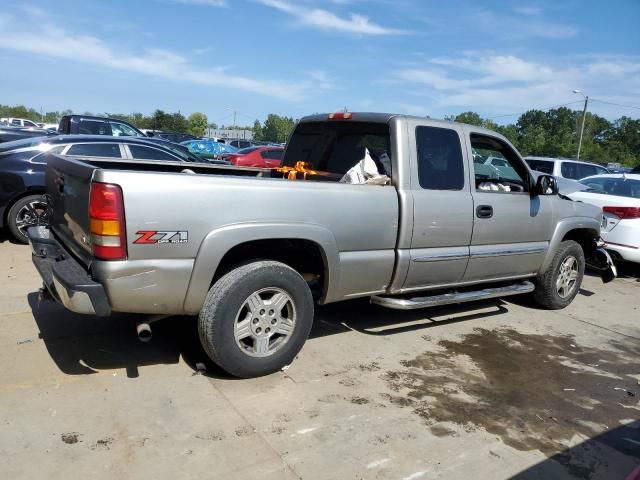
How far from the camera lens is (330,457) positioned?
305cm

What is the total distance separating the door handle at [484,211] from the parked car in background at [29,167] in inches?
170

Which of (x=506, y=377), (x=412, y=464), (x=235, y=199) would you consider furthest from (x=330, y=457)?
(x=506, y=377)

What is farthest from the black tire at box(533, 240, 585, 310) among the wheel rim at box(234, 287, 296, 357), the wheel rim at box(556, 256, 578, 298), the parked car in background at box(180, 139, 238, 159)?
the parked car in background at box(180, 139, 238, 159)

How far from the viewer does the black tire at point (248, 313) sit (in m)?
3.62

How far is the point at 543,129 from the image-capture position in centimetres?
10019

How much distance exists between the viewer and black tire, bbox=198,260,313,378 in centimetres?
362

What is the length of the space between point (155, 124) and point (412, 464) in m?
71.0

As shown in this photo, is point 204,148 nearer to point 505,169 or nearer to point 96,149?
point 96,149

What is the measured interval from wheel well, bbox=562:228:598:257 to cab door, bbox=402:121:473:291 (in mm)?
2155

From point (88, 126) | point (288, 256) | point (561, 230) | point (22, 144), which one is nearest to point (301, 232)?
point (288, 256)

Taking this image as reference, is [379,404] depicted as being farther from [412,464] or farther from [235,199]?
[235,199]

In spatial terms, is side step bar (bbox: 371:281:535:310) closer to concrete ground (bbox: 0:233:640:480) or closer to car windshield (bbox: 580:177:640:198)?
concrete ground (bbox: 0:233:640:480)

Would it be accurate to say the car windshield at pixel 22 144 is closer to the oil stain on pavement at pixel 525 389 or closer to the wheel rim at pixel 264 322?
the wheel rim at pixel 264 322

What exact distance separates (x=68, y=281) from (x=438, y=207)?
2.96m
